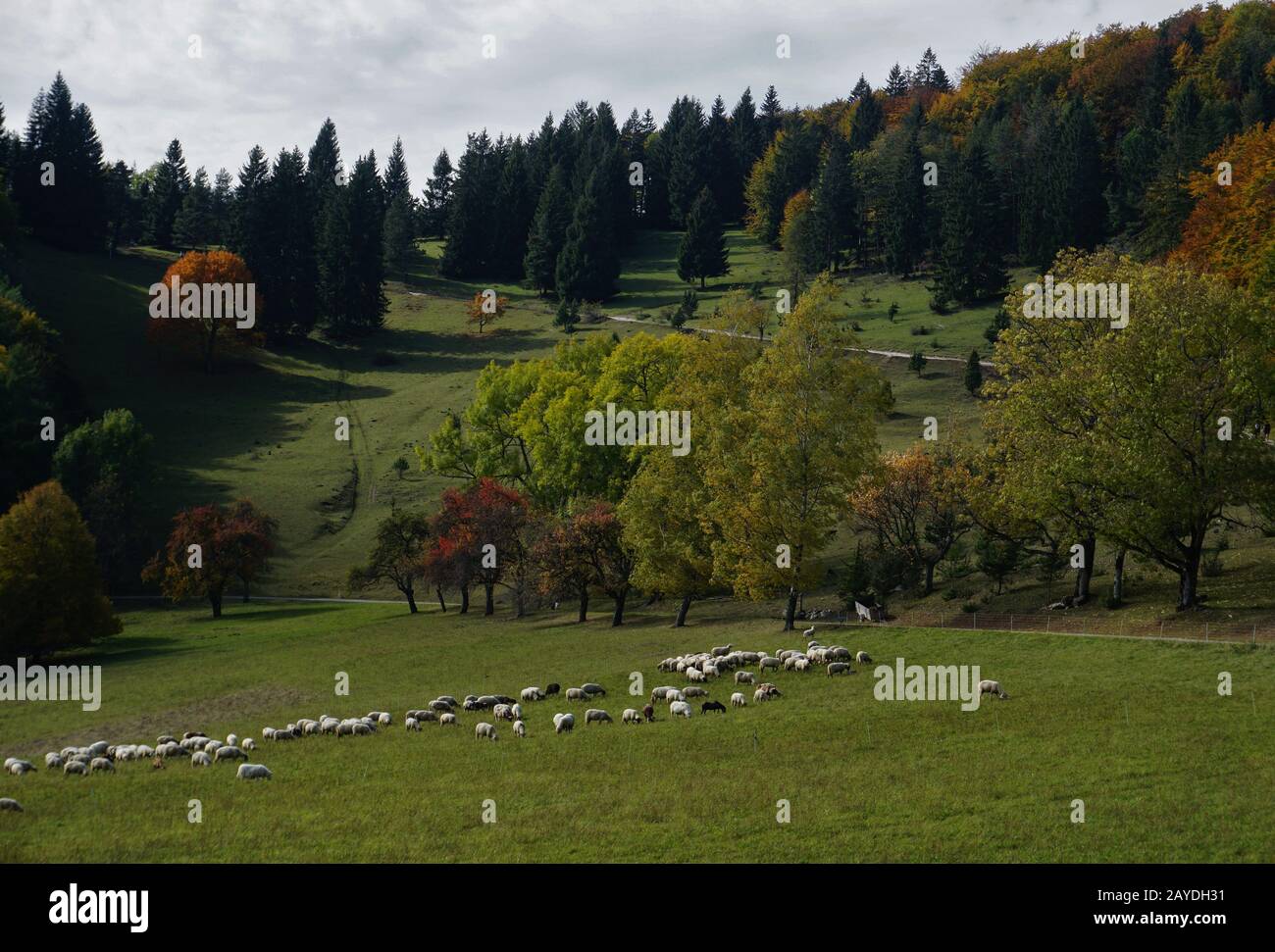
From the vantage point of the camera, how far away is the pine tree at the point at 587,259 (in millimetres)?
147500

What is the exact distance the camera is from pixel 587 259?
148 metres

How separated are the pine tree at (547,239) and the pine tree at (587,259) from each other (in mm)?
2692

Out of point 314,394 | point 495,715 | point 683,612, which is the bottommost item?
point 495,715

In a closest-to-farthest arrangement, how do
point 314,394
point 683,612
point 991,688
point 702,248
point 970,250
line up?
point 991,688 < point 683,612 < point 970,250 < point 314,394 < point 702,248

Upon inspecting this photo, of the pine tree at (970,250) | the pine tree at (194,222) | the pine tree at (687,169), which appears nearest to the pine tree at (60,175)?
the pine tree at (194,222)

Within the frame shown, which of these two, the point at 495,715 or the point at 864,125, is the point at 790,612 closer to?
the point at 495,715

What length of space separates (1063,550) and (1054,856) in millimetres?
37006

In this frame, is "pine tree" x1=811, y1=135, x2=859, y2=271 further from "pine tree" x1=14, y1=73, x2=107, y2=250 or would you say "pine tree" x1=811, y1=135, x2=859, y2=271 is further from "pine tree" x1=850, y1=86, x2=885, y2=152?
"pine tree" x1=14, y1=73, x2=107, y2=250

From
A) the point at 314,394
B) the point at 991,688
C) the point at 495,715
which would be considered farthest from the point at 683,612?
the point at 314,394

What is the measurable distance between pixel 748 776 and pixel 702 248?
132236 millimetres

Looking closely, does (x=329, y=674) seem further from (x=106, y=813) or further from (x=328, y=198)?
(x=328, y=198)

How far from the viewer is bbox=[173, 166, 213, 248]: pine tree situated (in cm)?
16875

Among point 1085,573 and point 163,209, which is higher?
point 163,209

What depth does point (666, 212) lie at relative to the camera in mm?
199125
